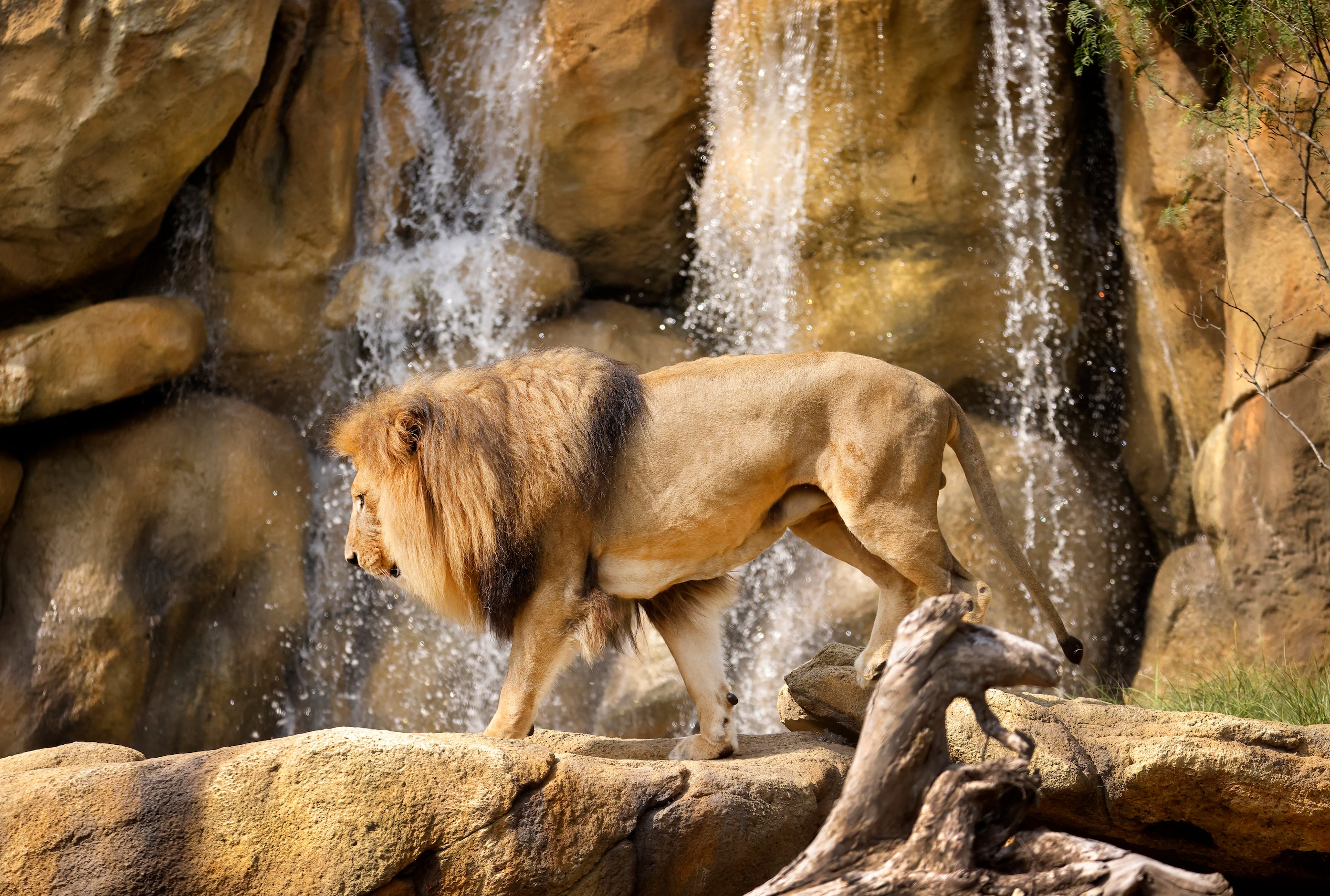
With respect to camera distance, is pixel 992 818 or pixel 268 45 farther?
pixel 268 45

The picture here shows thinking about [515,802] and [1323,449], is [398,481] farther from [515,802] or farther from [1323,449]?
[1323,449]

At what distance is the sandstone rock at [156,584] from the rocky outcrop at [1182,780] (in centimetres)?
471

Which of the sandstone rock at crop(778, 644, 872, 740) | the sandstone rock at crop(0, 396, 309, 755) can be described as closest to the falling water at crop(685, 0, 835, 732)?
the sandstone rock at crop(778, 644, 872, 740)

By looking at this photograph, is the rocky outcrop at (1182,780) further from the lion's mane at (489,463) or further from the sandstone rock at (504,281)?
the sandstone rock at (504,281)

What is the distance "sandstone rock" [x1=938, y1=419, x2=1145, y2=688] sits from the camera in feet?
25.5

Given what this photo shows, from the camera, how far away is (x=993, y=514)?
464cm

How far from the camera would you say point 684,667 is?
452 centimetres

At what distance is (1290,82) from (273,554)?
6.54 metres

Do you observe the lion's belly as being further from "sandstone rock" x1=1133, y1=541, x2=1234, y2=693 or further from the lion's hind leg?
"sandstone rock" x1=1133, y1=541, x2=1234, y2=693

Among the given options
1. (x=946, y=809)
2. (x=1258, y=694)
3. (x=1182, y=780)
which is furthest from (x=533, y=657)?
(x=1258, y=694)

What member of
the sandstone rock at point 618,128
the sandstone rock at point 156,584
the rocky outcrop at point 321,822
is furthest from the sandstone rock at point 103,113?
the rocky outcrop at point 321,822

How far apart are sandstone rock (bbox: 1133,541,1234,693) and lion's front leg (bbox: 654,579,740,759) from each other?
12.2ft

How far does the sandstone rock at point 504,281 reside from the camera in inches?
336

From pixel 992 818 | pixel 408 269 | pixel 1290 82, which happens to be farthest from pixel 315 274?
pixel 992 818
